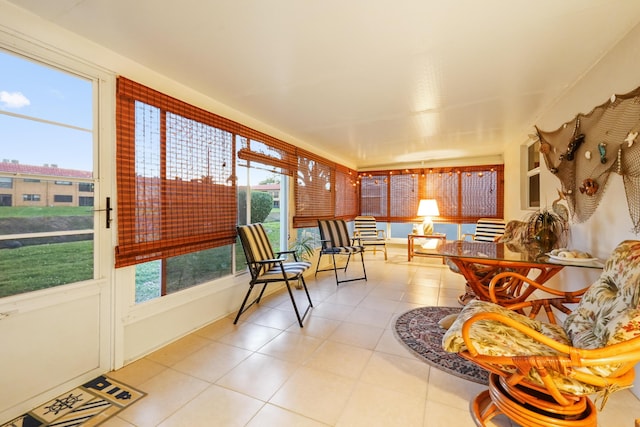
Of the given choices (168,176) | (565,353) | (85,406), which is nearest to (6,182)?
(168,176)

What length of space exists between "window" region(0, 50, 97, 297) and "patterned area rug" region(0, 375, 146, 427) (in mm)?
677

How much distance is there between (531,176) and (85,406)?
17.0ft

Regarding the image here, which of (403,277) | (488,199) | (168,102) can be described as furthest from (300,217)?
(488,199)

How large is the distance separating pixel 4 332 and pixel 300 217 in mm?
3055

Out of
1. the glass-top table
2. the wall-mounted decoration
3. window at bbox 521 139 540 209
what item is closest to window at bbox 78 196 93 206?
the glass-top table

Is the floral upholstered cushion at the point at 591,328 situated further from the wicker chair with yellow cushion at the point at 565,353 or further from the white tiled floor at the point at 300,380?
the white tiled floor at the point at 300,380

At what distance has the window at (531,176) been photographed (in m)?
3.54

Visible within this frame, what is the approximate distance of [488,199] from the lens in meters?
5.45

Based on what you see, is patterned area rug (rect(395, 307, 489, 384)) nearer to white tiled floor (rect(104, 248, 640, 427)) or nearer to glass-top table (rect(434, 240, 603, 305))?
white tiled floor (rect(104, 248, 640, 427))

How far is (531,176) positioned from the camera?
3758mm

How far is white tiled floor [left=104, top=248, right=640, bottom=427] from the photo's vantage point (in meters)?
1.43

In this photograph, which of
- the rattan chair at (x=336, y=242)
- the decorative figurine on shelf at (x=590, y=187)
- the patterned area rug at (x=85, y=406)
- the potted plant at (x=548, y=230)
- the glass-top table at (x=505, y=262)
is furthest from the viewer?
the rattan chair at (x=336, y=242)

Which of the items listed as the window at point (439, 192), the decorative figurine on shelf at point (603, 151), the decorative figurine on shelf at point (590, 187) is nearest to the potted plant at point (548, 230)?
the decorative figurine on shelf at point (590, 187)

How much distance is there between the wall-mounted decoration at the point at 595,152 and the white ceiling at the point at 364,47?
420mm
